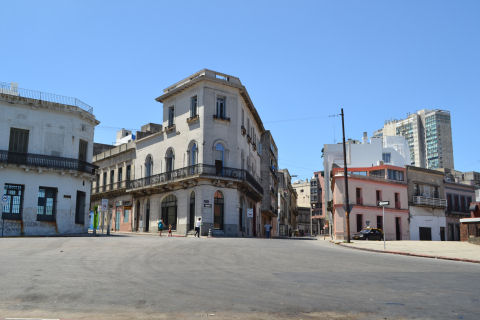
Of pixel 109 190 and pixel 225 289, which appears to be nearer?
pixel 225 289

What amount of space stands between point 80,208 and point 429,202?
40.1 meters

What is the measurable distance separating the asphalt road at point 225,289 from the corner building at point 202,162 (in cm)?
2478

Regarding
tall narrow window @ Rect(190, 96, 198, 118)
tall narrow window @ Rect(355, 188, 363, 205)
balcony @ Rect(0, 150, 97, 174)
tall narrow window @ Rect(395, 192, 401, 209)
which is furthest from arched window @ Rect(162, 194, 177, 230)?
tall narrow window @ Rect(395, 192, 401, 209)

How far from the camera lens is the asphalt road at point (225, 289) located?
22.9 feet

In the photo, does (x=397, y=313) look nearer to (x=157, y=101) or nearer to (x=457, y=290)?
(x=457, y=290)

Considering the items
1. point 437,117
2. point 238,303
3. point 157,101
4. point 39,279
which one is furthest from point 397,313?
point 437,117

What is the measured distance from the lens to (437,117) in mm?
141875

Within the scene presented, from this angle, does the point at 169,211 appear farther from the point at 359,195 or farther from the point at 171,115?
the point at 359,195

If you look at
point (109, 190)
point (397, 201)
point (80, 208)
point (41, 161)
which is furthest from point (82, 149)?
point (397, 201)

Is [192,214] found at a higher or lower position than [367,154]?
lower

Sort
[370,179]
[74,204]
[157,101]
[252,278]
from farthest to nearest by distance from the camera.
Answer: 1. [370,179]
2. [157,101]
3. [74,204]
4. [252,278]

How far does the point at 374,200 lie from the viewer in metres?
49.0

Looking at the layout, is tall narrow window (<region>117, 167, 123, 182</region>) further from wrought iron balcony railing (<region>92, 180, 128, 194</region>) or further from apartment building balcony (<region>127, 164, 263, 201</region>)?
apartment building balcony (<region>127, 164, 263, 201</region>)

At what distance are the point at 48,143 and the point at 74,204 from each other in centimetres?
511
